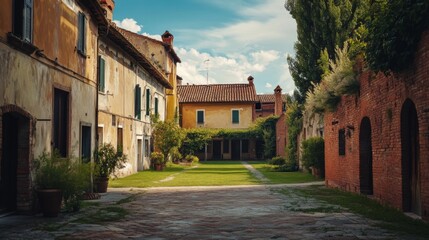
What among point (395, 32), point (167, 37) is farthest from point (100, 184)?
point (167, 37)

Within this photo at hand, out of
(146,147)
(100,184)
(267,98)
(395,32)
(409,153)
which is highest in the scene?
(267,98)

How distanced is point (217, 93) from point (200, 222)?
4126 centimetres

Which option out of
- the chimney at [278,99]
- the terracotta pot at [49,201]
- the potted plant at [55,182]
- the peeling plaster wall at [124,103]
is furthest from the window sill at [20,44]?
the chimney at [278,99]

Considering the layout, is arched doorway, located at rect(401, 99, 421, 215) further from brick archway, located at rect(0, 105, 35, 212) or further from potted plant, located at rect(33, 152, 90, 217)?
brick archway, located at rect(0, 105, 35, 212)

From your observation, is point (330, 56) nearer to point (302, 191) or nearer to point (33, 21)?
point (302, 191)

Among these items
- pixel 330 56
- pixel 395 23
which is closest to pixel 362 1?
pixel 330 56

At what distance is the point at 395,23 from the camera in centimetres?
828

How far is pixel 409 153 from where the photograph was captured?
9.09 m

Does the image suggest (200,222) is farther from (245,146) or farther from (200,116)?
(200,116)

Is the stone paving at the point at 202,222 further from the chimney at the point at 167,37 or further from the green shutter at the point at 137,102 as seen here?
the chimney at the point at 167,37

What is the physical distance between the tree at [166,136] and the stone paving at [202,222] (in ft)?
50.7

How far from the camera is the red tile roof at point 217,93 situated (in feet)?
157

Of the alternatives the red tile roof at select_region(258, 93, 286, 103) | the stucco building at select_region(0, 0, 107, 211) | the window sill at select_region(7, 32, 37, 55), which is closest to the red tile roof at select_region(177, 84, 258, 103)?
the red tile roof at select_region(258, 93, 286, 103)

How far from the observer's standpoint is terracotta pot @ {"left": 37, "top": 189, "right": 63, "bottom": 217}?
354 inches
